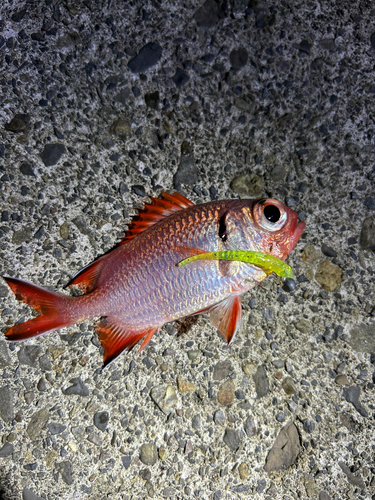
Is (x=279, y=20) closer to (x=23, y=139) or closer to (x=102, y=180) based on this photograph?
(x=102, y=180)

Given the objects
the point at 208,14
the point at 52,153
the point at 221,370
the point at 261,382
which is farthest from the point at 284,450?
the point at 208,14

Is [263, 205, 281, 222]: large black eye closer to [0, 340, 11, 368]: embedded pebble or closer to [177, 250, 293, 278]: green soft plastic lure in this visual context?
[177, 250, 293, 278]: green soft plastic lure

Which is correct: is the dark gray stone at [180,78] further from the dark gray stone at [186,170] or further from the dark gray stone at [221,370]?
the dark gray stone at [221,370]

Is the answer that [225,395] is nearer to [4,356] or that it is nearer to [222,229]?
[222,229]

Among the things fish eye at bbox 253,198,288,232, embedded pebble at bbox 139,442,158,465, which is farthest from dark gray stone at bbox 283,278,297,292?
embedded pebble at bbox 139,442,158,465

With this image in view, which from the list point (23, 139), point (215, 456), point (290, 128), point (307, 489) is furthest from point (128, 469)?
point (290, 128)

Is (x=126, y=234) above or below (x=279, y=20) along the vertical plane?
below
